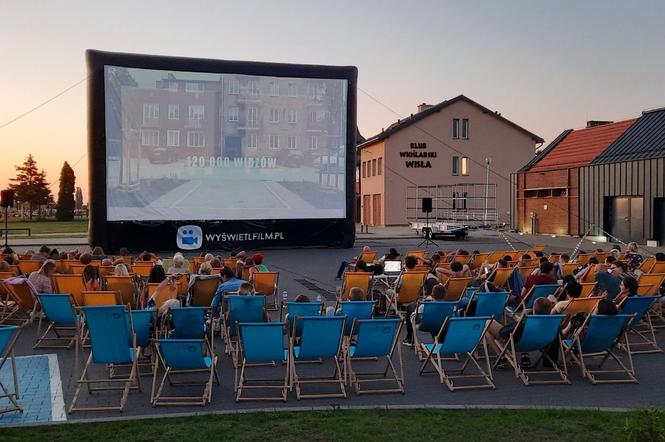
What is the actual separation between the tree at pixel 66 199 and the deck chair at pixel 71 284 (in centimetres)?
6274

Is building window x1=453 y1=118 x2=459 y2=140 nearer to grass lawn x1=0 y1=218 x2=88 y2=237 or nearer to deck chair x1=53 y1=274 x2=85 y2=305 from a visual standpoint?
grass lawn x1=0 y1=218 x2=88 y2=237

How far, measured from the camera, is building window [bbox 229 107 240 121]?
72.3 ft

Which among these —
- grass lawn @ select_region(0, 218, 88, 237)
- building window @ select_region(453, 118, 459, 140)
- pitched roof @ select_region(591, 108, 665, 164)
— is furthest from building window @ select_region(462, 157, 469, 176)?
grass lawn @ select_region(0, 218, 88, 237)

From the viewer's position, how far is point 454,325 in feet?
20.1

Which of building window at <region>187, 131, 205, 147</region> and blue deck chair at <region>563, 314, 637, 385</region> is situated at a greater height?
building window at <region>187, 131, 205, 147</region>

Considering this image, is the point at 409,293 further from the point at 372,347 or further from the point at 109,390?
the point at 109,390

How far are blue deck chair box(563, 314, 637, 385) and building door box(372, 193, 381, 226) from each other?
39.8 m

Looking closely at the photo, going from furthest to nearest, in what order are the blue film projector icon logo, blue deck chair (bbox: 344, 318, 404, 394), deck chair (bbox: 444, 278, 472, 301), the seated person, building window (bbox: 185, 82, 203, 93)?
the blue film projector icon logo → building window (bbox: 185, 82, 203, 93) → deck chair (bbox: 444, 278, 472, 301) → the seated person → blue deck chair (bbox: 344, 318, 404, 394)

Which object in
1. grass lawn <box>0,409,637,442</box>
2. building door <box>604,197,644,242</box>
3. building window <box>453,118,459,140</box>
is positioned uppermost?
building window <box>453,118,459,140</box>

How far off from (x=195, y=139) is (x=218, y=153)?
0.90m

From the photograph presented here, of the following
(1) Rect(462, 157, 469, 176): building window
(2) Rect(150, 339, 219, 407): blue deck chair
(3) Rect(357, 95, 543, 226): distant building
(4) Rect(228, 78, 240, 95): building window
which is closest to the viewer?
(2) Rect(150, 339, 219, 407): blue deck chair

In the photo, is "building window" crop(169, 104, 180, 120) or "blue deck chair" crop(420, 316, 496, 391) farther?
"building window" crop(169, 104, 180, 120)

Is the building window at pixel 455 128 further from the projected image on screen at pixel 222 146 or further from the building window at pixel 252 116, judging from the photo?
the building window at pixel 252 116

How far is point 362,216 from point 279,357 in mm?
45794
